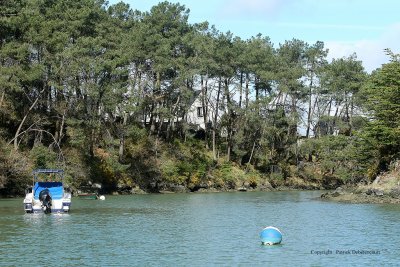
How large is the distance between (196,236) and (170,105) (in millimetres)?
52588

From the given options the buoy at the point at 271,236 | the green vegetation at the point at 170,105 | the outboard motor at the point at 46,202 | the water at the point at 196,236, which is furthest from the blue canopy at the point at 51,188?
the buoy at the point at 271,236

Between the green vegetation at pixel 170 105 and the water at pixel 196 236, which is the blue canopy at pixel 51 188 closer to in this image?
the water at pixel 196 236

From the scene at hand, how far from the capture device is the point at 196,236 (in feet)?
106

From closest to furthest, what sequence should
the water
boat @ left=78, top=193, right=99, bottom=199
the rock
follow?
the water
the rock
boat @ left=78, top=193, right=99, bottom=199

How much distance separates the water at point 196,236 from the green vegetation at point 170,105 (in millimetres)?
14960

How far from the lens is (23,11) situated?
62.3 m

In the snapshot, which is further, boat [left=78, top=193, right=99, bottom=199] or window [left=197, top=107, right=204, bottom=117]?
window [left=197, top=107, right=204, bottom=117]

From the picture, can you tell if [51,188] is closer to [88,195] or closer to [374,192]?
[88,195]

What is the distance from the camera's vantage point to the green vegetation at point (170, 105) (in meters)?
61.2

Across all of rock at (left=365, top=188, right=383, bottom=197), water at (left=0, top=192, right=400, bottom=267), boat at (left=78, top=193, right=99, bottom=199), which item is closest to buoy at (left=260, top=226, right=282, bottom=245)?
water at (left=0, top=192, right=400, bottom=267)

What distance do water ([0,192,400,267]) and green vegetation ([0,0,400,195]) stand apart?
14960mm

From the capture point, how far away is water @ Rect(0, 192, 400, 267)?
25.3m

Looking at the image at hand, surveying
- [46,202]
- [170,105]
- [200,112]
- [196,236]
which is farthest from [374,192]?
[200,112]

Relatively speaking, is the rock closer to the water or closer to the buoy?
the water
